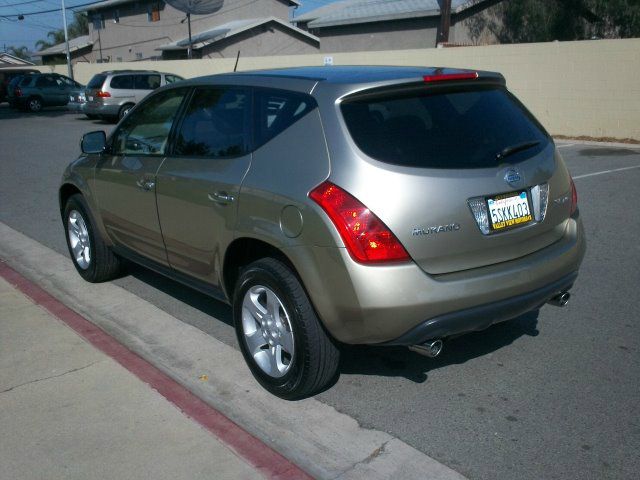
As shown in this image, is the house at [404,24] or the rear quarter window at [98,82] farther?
the house at [404,24]

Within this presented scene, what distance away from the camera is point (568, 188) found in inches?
167

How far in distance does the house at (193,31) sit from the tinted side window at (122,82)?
16.2 meters

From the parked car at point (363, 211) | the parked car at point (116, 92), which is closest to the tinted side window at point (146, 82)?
the parked car at point (116, 92)

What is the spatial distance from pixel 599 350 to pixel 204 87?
10.2ft

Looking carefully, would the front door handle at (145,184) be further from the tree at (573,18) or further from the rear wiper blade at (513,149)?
the tree at (573,18)

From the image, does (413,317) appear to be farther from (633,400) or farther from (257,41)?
(257,41)

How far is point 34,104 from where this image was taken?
3086 centimetres

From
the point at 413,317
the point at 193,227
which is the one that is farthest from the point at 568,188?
the point at 193,227

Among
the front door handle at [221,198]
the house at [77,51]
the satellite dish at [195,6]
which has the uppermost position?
the satellite dish at [195,6]

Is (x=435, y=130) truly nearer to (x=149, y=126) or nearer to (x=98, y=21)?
(x=149, y=126)

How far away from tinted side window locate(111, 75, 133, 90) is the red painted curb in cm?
1882

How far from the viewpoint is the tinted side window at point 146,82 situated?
24.0 m

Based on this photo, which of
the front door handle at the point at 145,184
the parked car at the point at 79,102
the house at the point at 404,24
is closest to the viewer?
the front door handle at the point at 145,184

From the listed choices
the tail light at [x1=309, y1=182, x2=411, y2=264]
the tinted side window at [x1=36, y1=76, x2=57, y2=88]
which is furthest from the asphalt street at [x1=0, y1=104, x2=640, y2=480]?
the tinted side window at [x1=36, y1=76, x2=57, y2=88]
